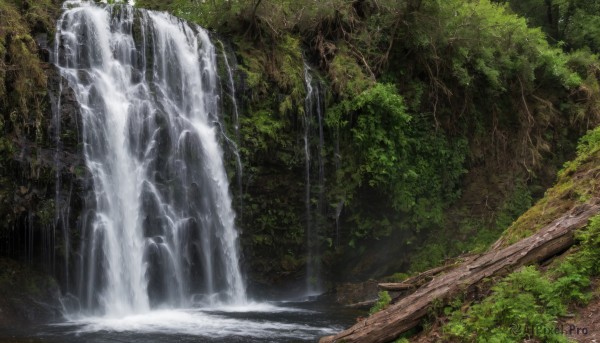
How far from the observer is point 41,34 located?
1141 cm

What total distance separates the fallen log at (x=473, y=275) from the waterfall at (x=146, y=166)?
5837 millimetres

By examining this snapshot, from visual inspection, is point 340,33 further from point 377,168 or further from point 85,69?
point 85,69

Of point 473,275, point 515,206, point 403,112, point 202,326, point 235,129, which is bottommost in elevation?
point 202,326

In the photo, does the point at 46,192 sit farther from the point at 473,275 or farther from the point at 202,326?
the point at 473,275

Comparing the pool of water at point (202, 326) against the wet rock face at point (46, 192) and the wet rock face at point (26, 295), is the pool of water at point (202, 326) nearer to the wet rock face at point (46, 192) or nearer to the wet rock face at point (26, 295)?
the wet rock face at point (26, 295)

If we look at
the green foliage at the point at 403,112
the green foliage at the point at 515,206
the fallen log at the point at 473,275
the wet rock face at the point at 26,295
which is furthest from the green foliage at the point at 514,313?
the green foliage at the point at 515,206

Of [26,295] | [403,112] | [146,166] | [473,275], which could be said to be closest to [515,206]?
[403,112]

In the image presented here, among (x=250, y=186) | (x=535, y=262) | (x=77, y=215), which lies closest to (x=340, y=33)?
(x=250, y=186)

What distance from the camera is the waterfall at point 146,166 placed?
10492mm

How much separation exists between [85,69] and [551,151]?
45.2 feet

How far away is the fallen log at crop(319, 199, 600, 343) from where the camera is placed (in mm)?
5664

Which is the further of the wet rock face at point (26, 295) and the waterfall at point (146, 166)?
the waterfall at point (146, 166)

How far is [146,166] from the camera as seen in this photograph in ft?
37.2

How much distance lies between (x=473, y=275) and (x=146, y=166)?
7474 mm
